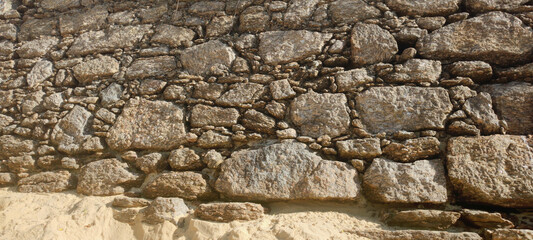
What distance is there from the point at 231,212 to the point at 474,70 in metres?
1.81

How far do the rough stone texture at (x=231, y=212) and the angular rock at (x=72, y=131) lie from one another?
3.97 ft

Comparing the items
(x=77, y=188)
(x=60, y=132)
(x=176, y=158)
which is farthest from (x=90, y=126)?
(x=176, y=158)

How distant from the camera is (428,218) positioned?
6.11 ft

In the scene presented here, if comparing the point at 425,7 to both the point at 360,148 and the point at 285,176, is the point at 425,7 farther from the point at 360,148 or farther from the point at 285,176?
the point at 285,176

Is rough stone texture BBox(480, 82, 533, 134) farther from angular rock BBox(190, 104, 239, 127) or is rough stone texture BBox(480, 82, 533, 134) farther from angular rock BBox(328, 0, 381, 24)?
angular rock BBox(190, 104, 239, 127)

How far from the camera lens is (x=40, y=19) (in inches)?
129

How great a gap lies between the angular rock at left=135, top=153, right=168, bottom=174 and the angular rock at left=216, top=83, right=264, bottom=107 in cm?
57

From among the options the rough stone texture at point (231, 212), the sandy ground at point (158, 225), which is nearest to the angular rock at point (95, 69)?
the sandy ground at point (158, 225)

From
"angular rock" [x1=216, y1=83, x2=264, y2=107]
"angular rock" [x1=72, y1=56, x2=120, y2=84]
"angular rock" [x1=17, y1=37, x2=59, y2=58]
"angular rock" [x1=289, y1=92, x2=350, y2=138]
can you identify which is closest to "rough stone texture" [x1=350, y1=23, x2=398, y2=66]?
"angular rock" [x1=289, y1=92, x2=350, y2=138]

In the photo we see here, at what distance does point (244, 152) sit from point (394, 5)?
157cm

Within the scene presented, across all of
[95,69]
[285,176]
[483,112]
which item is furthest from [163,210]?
[483,112]

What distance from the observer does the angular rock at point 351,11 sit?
2.54 m

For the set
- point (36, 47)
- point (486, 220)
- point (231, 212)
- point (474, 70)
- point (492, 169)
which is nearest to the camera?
point (486, 220)

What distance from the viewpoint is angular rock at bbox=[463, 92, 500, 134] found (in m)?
2.06
